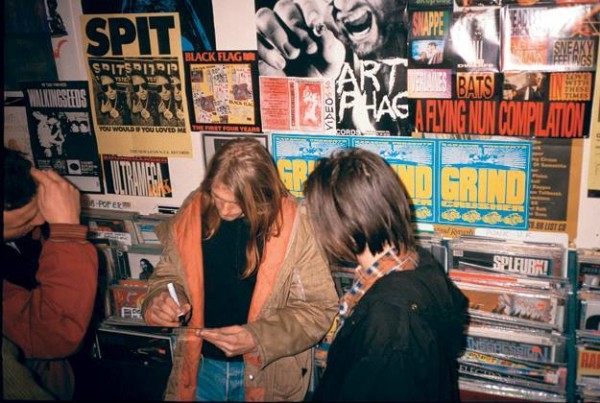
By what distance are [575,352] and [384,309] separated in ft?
4.97

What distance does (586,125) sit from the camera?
2178 mm

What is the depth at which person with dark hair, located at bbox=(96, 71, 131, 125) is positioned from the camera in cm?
289

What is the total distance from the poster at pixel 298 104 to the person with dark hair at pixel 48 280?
1.19 meters

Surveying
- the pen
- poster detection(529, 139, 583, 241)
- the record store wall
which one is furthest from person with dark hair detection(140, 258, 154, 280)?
poster detection(529, 139, 583, 241)

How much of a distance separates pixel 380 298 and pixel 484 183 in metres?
1.18

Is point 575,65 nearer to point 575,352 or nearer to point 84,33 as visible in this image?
point 575,352

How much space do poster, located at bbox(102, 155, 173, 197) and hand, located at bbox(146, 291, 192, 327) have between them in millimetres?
913

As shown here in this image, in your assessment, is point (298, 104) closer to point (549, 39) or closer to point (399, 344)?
point (549, 39)

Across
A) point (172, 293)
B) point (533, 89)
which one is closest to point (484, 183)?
point (533, 89)

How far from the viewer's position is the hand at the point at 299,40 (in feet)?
8.02

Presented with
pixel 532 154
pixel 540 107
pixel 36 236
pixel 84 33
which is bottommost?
pixel 36 236

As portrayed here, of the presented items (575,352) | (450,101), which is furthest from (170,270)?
(575,352)

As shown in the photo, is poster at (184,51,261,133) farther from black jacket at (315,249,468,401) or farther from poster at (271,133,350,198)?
black jacket at (315,249,468,401)

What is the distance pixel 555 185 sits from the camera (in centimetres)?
229
